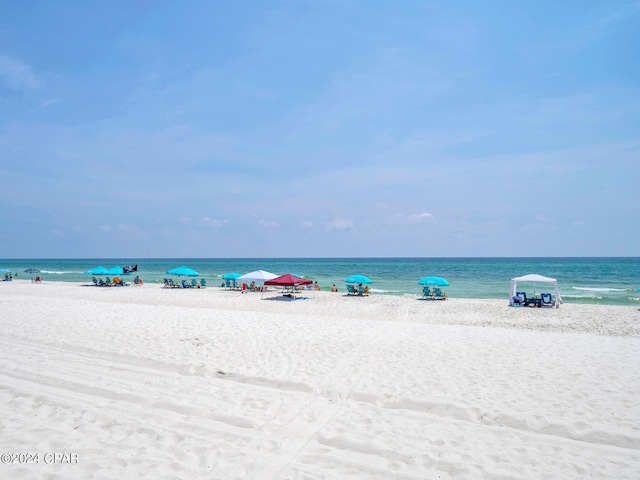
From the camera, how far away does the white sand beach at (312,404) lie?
3.79m

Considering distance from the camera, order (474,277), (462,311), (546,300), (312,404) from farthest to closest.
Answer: (474,277) < (546,300) < (462,311) < (312,404)

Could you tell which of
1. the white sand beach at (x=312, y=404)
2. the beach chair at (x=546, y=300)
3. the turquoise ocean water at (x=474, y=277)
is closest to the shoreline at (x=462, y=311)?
the beach chair at (x=546, y=300)

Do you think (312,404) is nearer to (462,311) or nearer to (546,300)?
(462,311)

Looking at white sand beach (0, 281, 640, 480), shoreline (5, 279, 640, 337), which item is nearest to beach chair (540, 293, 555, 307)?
shoreline (5, 279, 640, 337)

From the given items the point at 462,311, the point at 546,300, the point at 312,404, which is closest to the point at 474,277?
the point at 546,300

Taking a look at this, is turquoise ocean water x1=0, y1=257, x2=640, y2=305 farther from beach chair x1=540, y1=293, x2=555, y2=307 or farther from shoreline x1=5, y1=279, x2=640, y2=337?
shoreline x1=5, y1=279, x2=640, y2=337

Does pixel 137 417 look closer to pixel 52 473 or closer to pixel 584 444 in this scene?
pixel 52 473

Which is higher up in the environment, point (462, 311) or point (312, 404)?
point (312, 404)

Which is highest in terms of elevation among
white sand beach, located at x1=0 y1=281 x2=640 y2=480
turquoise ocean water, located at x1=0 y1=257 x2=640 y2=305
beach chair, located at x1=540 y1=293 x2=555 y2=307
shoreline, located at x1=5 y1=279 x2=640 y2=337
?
white sand beach, located at x1=0 y1=281 x2=640 y2=480

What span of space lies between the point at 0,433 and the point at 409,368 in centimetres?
585

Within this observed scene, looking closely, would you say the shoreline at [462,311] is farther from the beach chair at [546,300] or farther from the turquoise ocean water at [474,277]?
the turquoise ocean water at [474,277]

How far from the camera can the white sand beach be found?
12.4 feet

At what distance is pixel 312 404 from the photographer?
5.26m

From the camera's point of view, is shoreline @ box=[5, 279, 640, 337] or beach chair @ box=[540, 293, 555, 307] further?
beach chair @ box=[540, 293, 555, 307]
